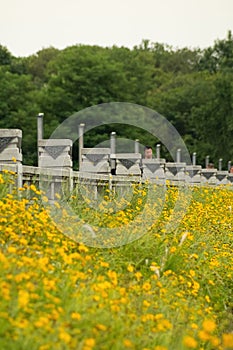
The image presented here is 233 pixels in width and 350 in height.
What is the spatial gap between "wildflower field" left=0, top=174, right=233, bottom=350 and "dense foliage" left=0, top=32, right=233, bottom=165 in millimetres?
29412

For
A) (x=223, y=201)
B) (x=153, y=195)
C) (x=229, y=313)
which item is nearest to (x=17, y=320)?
(x=229, y=313)

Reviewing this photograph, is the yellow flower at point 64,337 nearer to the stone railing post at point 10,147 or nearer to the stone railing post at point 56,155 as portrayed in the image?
the stone railing post at point 10,147

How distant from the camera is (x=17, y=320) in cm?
431

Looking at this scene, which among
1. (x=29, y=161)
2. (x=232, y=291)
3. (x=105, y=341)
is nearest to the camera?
(x=105, y=341)

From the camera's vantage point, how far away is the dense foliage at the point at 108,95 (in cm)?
4097

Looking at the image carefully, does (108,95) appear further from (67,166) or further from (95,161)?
(67,166)

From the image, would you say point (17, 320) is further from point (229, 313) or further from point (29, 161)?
point (29, 161)

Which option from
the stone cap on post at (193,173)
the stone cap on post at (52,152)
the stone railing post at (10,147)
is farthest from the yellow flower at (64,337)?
the stone cap on post at (193,173)

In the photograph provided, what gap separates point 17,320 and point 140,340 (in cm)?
99

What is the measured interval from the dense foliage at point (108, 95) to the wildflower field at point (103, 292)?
2941 centimetres

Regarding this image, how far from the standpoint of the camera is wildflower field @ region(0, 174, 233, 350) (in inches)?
172

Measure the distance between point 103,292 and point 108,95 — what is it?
39610 millimetres

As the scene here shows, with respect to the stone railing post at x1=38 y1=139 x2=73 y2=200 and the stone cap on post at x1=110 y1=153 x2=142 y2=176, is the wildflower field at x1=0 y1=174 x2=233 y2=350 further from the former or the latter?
the stone cap on post at x1=110 y1=153 x2=142 y2=176

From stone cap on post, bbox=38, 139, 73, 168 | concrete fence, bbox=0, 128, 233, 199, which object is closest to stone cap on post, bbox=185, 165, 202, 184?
concrete fence, bbox=0, 128, 233, 199
